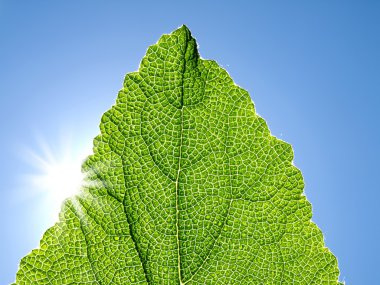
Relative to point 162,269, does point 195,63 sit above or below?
above

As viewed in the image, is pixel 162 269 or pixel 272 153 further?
pixel 162 269

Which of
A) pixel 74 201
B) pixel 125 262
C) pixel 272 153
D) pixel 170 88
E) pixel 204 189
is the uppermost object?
pixel 170 88

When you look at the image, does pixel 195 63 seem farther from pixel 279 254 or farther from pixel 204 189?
pixel 279 254

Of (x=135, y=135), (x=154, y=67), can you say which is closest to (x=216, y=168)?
(x=135, y=135)

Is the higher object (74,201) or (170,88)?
(170,88)

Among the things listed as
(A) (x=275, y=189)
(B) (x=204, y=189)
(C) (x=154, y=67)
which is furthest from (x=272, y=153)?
(C) (x=154, y=67)

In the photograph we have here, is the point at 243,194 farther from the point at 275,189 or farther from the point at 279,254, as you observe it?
the point at 279,254
